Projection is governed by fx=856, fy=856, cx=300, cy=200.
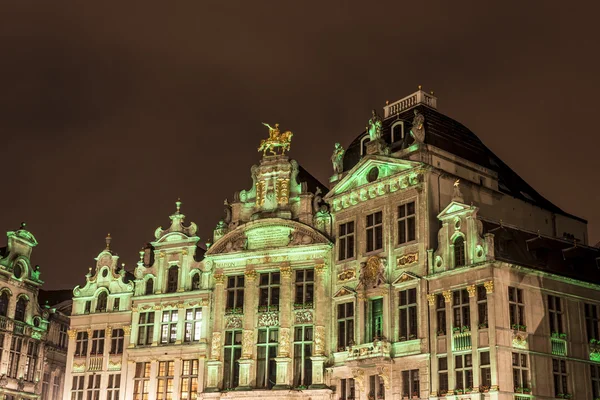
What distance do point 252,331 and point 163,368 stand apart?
6.61m

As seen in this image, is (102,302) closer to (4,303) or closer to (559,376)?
(4,303)

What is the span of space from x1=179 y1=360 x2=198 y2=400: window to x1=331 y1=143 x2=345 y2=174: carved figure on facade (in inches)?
539

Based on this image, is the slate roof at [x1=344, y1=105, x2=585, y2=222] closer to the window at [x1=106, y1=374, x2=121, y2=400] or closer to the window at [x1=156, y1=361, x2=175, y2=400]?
the window at [x1=156, y1=361, x2=175, y2=400]

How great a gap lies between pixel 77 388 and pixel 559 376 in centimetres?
2873

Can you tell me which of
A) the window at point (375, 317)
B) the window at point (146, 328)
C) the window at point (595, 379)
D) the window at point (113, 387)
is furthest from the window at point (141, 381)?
the window at point (595, 379)

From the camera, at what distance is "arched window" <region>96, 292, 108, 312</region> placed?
174ft

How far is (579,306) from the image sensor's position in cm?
4066

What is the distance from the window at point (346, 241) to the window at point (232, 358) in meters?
7.38

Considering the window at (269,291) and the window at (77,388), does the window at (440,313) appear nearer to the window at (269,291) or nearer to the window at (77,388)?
the window at (269,291)

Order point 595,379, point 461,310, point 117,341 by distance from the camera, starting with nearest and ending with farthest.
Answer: point 461,310, point 595,379, point 117,341

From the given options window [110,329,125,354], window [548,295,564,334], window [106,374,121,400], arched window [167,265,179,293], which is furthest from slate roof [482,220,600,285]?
window [106,374,121,400]

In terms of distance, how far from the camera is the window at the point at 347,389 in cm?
4324

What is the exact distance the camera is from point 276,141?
50188mm

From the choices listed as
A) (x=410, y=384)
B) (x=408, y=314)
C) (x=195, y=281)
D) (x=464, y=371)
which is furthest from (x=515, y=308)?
(x=195, y=281)
